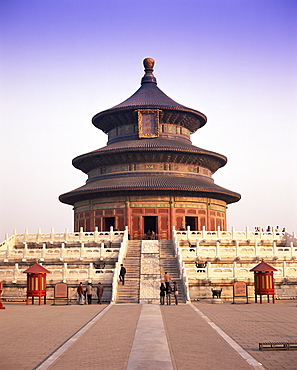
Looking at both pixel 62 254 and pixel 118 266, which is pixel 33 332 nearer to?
pixel 118 266

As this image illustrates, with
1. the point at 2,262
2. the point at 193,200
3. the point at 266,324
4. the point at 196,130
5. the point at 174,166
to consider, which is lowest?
the point at 266,324

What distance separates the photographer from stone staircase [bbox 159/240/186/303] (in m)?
31.0

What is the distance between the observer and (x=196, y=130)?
205ft

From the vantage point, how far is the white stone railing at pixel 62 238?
39.6 metres

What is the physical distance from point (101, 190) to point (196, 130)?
16801mm

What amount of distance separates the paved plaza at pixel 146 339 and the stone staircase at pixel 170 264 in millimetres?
7230

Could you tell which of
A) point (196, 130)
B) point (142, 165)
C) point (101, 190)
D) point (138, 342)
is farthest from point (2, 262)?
point (196, 130)

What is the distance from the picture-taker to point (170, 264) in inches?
1379

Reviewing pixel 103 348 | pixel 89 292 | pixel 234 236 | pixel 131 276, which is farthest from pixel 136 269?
pixel 103 348

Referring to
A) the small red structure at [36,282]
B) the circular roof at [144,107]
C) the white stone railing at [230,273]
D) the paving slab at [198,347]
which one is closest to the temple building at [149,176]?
the circular roof at [144,107]

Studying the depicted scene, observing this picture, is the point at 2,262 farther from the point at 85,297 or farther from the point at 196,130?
the point at 196,130

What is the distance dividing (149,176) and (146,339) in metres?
38.6

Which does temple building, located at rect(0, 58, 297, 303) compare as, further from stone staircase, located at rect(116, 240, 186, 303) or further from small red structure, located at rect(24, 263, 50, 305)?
small red structure, located at rect(24, 263, 50, 305)

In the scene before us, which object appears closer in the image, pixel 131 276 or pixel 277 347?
pixel 277 347
